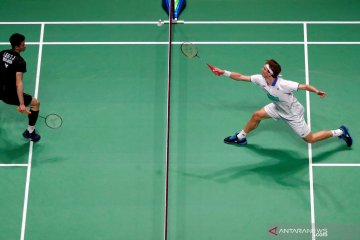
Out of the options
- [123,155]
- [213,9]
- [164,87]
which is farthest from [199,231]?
[213,9]

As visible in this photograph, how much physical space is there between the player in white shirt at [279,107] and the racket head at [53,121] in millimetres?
3222

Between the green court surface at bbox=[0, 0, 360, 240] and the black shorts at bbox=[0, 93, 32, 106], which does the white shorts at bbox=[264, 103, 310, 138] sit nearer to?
the green court surface at bbox=[0, 0, 360, 240]

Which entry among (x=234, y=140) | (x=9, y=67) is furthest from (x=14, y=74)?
(x=234, y=140)

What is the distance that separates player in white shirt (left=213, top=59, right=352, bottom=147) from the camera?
8828mm

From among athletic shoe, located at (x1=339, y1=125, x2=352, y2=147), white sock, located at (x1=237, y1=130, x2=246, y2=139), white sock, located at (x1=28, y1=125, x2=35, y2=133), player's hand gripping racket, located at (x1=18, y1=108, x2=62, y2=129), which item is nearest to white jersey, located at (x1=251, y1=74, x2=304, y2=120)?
white sock, located at (x1=237, y1=130, x2=246, y2=139)

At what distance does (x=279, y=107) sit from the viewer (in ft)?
30.6

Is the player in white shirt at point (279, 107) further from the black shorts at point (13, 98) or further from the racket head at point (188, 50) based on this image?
the black shorts at point (13, 98)

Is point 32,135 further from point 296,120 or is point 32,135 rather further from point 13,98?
point 296,120

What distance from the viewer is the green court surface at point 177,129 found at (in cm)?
941

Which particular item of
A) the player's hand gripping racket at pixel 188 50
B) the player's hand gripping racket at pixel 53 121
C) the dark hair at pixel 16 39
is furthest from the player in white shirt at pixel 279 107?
the dark hair at pixel 16 39

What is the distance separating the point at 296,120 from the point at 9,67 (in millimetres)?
5031

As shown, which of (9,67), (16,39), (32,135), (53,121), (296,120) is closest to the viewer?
(16,39)

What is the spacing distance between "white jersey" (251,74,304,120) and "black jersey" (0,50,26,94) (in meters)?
3.98

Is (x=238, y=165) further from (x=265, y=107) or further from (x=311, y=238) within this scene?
(x=311, y=238)
